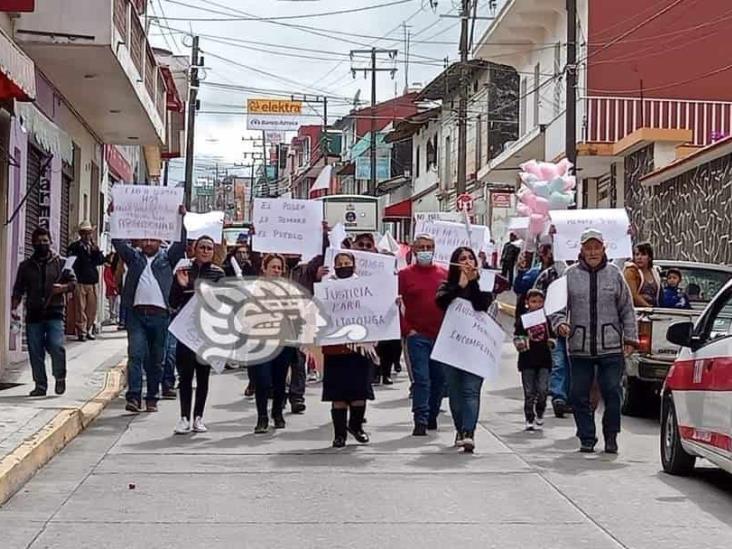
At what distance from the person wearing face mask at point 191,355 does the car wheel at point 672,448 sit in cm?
414

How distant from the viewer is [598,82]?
94.5ft

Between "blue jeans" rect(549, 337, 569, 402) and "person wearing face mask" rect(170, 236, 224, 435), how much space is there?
3.86 m

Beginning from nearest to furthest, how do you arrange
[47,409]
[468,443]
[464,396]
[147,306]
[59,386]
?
[468,443], [464,396], [47,409], [147,306], [59,386]

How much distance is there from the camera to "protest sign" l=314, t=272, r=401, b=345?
1108 centimetres

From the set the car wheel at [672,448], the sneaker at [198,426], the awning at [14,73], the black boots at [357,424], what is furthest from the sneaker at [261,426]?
the awning at [14,73]

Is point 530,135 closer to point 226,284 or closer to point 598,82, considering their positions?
point 598,82

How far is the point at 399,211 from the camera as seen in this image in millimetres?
59156

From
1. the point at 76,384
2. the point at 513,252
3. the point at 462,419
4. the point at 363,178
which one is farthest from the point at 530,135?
the point at 363,178

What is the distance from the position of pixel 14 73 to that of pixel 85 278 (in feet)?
29.4

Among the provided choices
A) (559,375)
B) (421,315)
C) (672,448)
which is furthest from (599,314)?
(559,375)

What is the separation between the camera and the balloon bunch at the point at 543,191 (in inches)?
743

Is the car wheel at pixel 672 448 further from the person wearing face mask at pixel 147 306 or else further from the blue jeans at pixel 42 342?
the blue jeans at pixel 42 342

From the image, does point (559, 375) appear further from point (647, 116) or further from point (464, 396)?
point (647, 116)

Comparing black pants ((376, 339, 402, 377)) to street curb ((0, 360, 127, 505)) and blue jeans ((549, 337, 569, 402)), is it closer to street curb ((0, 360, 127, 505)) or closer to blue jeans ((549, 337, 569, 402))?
blue jeans ((549, 337, 569, 402))
